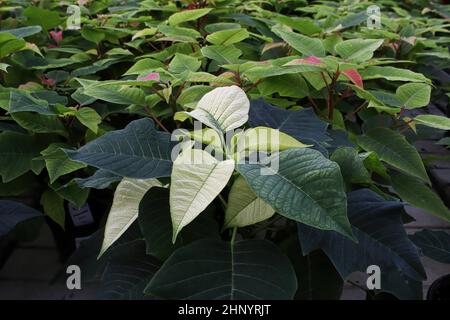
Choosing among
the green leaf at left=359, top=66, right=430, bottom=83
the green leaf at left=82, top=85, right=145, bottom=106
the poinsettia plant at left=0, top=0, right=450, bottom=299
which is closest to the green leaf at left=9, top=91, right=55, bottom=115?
the poinsettia plant at left=0, top=0, right=450, bottom=299

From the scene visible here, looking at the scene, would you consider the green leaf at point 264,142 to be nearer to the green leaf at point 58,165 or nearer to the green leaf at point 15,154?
the green leaf at point 58,165

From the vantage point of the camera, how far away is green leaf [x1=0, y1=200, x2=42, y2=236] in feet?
2.66

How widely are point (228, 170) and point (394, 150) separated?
0.46 meters

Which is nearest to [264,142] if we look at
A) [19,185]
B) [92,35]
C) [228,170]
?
[228,170]

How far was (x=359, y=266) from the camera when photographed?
1.98 feet

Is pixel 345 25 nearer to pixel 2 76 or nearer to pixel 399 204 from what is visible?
pixel 399 204

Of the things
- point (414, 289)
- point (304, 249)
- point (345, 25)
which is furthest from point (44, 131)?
point (345, 25)

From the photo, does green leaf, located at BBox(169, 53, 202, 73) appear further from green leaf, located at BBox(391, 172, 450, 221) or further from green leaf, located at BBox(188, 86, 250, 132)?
green leaf, located at BBox(391, 172, 450, 221)

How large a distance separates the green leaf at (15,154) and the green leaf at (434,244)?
2.55 feet

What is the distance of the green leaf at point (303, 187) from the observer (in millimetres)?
523

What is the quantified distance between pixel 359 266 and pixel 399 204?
0.12 m

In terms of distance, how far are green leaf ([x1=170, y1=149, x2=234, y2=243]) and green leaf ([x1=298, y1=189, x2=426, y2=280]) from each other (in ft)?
0.45

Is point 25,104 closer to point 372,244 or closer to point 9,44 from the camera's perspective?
point 9,44

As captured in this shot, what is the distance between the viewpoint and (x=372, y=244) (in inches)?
24.6
